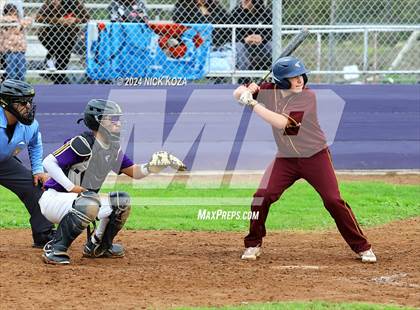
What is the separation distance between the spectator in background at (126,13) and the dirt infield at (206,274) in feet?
14.0

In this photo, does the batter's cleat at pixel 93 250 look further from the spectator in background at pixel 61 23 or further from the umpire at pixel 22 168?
the spectator in background at pixel 61 23

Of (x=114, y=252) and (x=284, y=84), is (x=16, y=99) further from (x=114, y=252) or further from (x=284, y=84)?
(x=284, y=84)

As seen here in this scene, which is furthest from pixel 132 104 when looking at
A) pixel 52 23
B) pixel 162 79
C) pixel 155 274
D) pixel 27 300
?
pixel 27 300

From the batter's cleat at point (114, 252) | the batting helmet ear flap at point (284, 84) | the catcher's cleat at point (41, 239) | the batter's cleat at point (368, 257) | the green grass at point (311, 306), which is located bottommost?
the catcher's cleat at point (41, 239)

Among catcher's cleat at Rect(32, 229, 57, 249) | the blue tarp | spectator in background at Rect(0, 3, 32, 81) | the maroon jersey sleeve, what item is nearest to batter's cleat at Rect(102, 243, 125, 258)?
the maroon jersey sleeve

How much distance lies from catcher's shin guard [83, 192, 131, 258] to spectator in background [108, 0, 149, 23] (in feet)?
17.5

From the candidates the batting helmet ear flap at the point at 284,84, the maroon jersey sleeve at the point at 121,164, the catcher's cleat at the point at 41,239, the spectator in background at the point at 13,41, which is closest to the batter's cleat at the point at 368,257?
the batting helmet ear flap at the point at 284,84

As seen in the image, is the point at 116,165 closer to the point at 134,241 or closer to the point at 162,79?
the point at 134,241

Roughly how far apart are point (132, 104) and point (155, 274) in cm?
617

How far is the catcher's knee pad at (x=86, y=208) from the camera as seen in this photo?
24.1ft

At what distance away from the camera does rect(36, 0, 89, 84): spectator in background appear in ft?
40.5

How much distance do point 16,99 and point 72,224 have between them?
1332 millimetres

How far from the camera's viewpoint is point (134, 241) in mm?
8844

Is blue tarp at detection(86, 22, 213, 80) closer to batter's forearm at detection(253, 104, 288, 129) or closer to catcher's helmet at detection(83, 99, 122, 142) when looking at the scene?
catcher's helmet at detection(83, 99, 122, 142)
